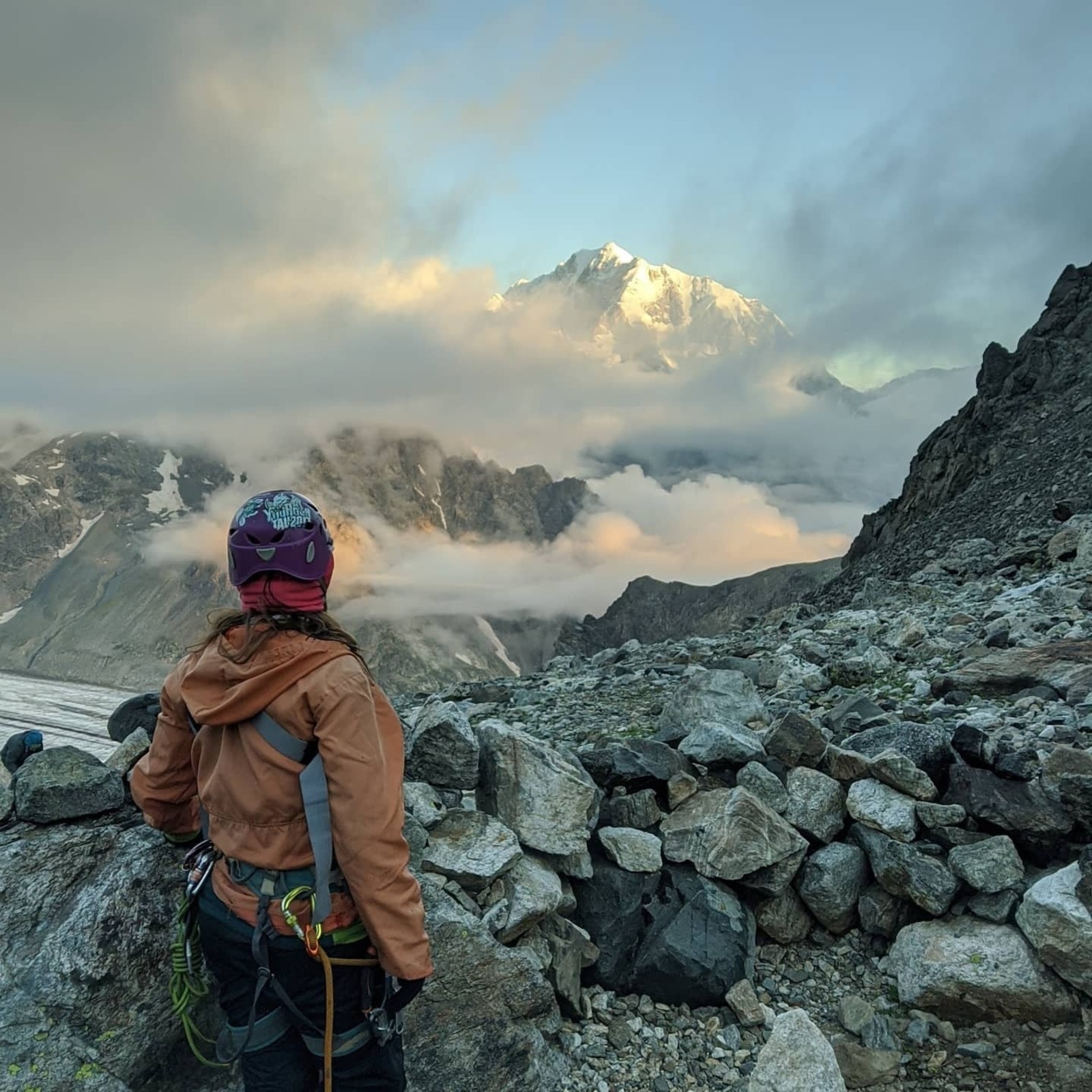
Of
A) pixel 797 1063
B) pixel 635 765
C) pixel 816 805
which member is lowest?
pixel 797 1063

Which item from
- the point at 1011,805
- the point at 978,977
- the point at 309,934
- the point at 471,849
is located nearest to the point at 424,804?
the point at 471,849

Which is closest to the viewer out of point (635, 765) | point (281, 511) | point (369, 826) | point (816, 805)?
point (369, 826)

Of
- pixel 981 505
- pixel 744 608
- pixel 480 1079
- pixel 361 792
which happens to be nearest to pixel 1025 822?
pixel 480 1079

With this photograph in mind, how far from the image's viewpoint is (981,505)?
3672cm

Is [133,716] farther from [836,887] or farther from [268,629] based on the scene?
[836,887]

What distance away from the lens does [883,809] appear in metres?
7.64

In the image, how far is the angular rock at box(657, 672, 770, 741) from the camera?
10945mm

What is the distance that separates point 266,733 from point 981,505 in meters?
39.9

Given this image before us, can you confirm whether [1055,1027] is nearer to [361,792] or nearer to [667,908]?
[667,908]

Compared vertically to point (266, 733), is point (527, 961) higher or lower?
lower

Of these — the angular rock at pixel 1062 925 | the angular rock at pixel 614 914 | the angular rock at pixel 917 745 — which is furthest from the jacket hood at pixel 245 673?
the angular rock at pixel 917 745

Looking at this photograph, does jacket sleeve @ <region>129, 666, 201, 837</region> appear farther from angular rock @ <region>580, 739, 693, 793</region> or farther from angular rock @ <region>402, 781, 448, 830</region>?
angular rock @ <region>580, 739, 693, 793</region>

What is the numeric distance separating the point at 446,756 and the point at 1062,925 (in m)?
5.43

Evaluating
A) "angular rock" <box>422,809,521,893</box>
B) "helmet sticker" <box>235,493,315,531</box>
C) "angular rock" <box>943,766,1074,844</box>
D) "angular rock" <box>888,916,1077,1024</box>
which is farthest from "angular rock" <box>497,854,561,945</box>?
"helmet sticker" <box>235,493,315,531</box>
